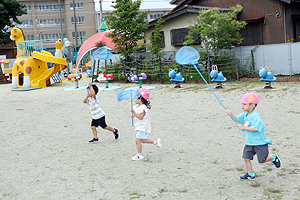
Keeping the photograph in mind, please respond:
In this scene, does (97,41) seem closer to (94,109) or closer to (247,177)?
(94,109)

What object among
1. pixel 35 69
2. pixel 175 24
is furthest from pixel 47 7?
pixel 175 24

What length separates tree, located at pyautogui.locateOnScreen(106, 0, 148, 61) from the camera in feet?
63.1

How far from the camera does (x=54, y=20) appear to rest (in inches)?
2072

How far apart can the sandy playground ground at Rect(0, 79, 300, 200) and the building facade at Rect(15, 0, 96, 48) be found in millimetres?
44138

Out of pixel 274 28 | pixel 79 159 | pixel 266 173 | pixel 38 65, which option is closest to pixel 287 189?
pixel 266 173

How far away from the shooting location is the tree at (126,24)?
1922cm

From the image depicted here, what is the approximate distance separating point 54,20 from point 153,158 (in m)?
51.8

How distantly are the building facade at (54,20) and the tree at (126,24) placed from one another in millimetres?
33457

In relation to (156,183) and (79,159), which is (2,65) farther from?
(156,183)

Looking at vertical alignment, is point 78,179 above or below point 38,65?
below

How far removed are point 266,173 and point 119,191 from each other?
76.7 inches

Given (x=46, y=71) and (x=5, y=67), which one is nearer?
(x=46, y=71)

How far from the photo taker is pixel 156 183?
163 inches

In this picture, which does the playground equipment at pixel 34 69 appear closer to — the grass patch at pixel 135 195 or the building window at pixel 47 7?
the grass patch at pixel 135 195
